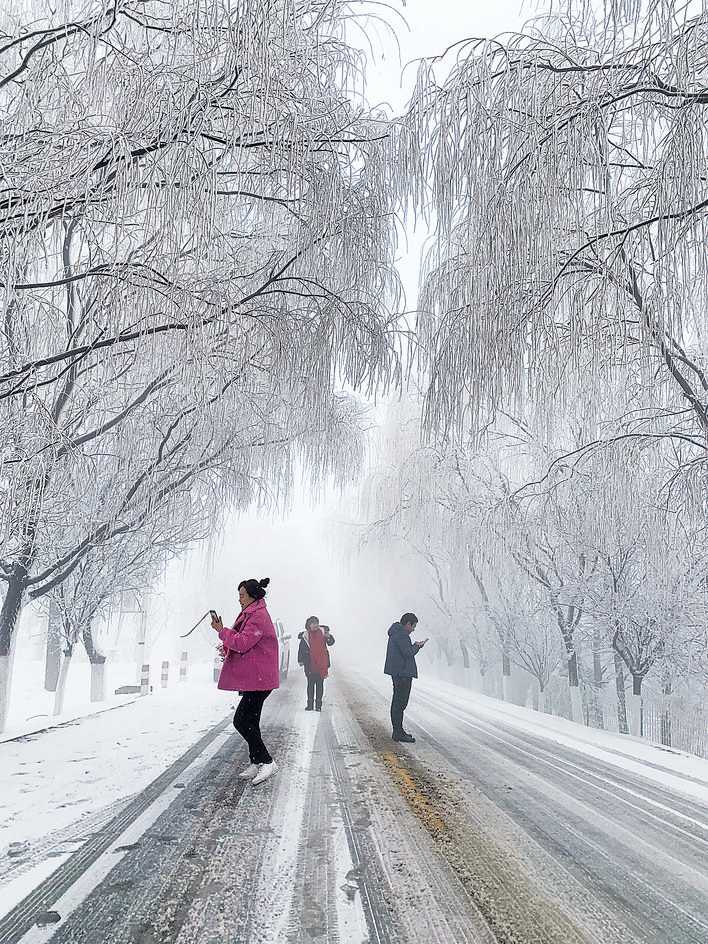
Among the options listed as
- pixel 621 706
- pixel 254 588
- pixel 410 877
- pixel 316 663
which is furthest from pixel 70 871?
pixel 621 706

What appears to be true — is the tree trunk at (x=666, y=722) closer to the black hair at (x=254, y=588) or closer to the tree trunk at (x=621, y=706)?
the tree trunk at (x=621, y=706)

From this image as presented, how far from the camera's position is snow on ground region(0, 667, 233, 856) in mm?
4691

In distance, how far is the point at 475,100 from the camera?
17.5 feet

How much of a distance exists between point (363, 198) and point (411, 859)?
5378 mm

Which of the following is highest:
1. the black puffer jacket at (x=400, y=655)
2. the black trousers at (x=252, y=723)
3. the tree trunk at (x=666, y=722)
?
the black puffer jacket at (x=400, y=655)

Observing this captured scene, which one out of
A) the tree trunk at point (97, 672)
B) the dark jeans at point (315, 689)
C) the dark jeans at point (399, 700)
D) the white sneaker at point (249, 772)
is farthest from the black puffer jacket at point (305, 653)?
the tree trunk at point (97, 672)

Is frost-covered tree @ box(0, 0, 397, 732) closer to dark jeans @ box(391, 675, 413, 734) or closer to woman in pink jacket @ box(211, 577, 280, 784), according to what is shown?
woman in pink jacket @ box(211, 577, 280, 784)

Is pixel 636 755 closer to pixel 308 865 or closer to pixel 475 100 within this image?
pixel 308 865

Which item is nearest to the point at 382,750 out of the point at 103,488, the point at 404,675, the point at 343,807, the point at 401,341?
the point at 404,675

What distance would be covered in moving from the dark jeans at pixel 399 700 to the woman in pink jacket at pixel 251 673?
291 centimetres

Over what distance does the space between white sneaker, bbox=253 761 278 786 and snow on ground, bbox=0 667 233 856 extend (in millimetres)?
981

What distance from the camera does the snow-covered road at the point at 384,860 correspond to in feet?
9.73

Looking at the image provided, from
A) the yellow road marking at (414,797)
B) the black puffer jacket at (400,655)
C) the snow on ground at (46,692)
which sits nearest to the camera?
the yellow road marking at (414,797)

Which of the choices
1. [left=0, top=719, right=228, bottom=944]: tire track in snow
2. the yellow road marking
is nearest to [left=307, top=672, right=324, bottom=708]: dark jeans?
the yellow road marking
